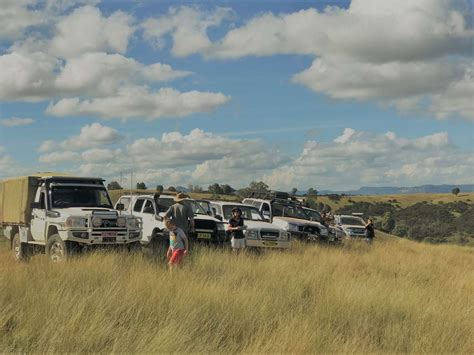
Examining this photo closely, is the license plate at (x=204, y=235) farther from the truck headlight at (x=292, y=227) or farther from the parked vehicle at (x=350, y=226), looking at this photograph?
the parked vehicle at (x=350, y=226)

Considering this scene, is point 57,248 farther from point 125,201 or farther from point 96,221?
point 125,201

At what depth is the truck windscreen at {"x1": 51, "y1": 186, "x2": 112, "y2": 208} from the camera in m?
14.2

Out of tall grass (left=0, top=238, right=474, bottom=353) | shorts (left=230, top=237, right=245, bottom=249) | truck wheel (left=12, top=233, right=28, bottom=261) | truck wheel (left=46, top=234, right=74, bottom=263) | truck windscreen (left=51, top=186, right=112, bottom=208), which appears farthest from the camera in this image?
shorts (left=230, top=237, right=245, bottom=249)

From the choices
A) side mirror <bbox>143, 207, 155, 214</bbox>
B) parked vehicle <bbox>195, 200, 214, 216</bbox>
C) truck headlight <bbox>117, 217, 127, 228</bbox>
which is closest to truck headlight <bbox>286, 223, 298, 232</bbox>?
parked vehicle <bbox>195, 200, 214, 216</bbox>

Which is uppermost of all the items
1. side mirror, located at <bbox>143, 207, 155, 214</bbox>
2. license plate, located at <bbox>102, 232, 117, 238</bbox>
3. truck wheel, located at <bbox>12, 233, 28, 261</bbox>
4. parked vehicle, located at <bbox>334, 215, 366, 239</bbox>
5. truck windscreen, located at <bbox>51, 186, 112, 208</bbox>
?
truck windscreen, located at <bbox>51, 186, 112, 208</bbox>

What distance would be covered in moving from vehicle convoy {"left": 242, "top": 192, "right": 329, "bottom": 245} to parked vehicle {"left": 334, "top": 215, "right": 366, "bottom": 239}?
19.6 feet

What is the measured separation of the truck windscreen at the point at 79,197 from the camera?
14.2 metres

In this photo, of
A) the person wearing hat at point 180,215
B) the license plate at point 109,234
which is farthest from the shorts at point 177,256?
the license plate at point 109,234

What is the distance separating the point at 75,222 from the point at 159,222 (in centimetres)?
352

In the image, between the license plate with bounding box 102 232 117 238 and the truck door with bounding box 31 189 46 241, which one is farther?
the truck door with bounding box 31 189 46 241

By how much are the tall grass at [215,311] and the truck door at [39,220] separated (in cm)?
265

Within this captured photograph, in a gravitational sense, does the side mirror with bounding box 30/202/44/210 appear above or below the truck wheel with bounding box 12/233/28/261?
above

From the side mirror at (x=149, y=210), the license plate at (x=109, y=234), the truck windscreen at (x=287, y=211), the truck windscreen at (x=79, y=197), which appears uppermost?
the truck windscreen at (x=79, y=197)

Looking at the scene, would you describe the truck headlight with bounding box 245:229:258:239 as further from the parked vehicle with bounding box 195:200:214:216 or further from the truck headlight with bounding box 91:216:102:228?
the truck headlight with bounding box 91:216:102:228
